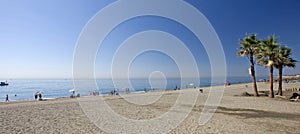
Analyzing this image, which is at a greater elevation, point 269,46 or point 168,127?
point 269,46

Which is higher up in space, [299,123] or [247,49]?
[247,49]

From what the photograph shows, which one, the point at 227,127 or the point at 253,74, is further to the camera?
the point at 253,74

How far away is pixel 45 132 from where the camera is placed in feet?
28.2

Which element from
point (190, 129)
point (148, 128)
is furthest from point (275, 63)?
point (148, 128)

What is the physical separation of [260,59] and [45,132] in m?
23.4

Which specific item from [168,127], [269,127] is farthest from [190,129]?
[269,127]

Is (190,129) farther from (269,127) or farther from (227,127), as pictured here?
(269,127)

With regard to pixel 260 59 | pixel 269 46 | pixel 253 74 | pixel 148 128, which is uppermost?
pixel 269 46

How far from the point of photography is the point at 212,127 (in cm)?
975

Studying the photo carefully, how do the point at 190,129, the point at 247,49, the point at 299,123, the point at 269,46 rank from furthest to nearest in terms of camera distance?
the point at 247,49, the point at 269,46, the point at 299,123, the point at 190,129

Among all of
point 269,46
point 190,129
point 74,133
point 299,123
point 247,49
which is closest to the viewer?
point 74,133

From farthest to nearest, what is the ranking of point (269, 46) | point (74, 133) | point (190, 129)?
point (269, 46) → point (190, 129) → point (74, 133)

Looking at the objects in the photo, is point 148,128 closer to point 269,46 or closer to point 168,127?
point 168,127

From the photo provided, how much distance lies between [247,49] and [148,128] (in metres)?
18.8
